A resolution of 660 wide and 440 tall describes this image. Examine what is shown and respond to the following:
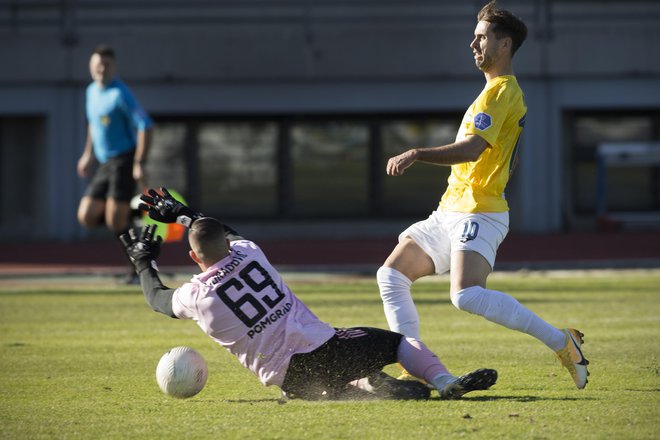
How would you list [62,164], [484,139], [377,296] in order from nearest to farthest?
1. [484,139]
2. [377,296]
3. [62,164]

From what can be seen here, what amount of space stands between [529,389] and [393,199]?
18576mm

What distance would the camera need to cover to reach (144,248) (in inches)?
271

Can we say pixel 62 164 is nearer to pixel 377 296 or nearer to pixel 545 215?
pixel 545 215

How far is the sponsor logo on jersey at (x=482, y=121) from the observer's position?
269 inches

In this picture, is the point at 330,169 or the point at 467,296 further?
the point at 330,169

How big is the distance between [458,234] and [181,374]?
1.83 m

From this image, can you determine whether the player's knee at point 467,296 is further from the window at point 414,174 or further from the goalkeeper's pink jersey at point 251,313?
the window at point 414,174

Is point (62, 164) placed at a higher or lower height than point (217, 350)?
lower

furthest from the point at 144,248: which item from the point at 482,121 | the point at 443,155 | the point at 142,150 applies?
the point at 142,150

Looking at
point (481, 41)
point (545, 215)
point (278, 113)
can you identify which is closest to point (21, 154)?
point (278, 113)

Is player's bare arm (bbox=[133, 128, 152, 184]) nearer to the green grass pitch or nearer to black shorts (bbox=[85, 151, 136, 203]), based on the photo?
black shorts (bbox=[85, 151, 136, 203])

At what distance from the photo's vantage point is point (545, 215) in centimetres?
2450

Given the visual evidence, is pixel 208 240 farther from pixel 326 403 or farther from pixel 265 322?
pixel 326 403

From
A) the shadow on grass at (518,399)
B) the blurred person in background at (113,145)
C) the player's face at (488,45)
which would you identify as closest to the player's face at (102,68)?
the blurred person in background at (113,145)
